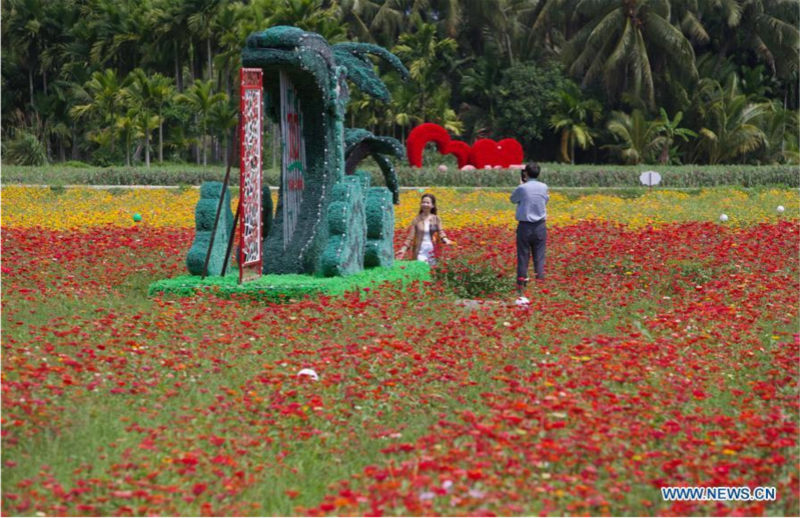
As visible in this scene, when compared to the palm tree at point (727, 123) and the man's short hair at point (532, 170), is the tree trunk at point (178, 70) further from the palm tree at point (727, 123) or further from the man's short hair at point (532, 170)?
the man's short hair at point (532, 170)

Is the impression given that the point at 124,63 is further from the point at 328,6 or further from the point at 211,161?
the point at 328,6

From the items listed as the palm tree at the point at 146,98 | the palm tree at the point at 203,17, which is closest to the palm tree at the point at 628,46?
the palm tree at the point at 203,17

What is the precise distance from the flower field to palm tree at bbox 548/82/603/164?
27453 mm

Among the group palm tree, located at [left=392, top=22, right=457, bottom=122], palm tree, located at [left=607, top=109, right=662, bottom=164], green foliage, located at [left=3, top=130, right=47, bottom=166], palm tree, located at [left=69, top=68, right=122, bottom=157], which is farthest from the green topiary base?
palm tree, located at [left=392, top=22, right=457, bottom=122]

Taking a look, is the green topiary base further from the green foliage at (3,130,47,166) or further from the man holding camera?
the green foliage at (3,130,47,166)

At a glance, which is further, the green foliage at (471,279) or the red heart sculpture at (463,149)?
the red heart sculpture at (463,149)

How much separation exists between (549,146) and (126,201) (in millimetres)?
24719

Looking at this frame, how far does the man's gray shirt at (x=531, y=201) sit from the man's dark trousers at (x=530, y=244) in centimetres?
6

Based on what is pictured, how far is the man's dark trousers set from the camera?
10.9m

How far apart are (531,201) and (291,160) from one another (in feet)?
7.53

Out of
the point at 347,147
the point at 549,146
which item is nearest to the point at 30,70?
the point at 549,146

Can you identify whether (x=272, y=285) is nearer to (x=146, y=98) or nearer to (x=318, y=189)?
(x=318, y=189)

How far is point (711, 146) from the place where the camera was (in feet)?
123

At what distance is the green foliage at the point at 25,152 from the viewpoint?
36656 mm
